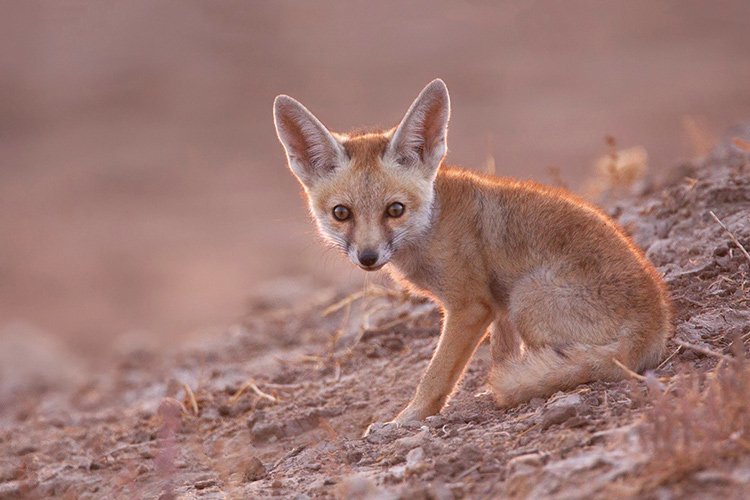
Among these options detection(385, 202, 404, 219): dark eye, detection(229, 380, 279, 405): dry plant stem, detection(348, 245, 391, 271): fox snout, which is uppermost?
detection(385, 202, 404, 219): dark eye

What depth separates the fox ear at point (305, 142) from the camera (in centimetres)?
555

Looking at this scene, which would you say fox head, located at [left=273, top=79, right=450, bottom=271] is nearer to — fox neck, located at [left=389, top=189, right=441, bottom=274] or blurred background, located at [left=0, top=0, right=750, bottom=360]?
fox neck, located at [left=389, top=189, right=441, bottom=274]

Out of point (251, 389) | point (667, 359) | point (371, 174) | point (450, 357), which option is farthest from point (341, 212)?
point (251, 389)

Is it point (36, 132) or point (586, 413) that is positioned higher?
point (36, 132)

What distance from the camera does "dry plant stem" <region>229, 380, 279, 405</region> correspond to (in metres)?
6.58

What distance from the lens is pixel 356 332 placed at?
7.64 meters

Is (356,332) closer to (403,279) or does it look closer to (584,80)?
(403,279)

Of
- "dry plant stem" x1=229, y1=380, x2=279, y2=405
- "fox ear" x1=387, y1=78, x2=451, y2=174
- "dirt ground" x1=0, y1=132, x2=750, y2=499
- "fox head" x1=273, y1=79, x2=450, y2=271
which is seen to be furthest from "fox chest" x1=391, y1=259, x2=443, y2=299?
"dry plant stem" x1=229, y1=380, x2=279, y2=405

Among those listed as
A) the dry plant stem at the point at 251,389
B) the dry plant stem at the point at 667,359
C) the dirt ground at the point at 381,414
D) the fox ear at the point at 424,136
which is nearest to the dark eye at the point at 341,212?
the fox ear at the point at 424,136

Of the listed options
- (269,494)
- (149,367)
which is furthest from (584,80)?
(269,494)

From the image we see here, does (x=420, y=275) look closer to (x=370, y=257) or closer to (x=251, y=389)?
(x=370, y=257)

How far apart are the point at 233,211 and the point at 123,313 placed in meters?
3.59

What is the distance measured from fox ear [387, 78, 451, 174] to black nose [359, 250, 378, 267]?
0.67 m

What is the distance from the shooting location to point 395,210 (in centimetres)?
529
